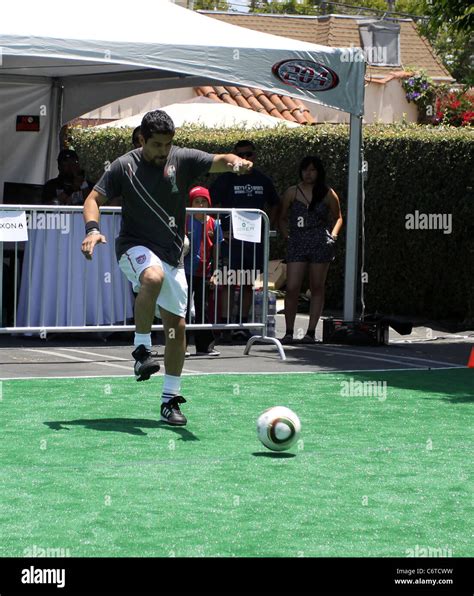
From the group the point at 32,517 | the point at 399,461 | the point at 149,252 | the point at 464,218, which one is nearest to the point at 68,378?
the point at 149,252

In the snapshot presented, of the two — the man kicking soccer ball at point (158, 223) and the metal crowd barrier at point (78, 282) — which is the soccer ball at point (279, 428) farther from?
the metal crowd barrier at point (78, 282)

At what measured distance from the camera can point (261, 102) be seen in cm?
3278

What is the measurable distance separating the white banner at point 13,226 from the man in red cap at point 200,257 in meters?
1.65

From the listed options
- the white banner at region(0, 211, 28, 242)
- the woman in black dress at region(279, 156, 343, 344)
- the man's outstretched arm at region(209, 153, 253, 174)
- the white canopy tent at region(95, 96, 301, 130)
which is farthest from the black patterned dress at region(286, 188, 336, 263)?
the white canopy tent at region(95, 96, 301, 130)

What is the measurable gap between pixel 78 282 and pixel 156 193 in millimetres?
4655

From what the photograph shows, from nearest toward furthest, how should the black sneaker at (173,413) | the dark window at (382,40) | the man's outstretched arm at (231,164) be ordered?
the man's outstretched arm at (231,164), the black sneaker at (173,413), the dark window at (382,40)

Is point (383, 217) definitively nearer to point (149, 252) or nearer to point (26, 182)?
point (26, 182)

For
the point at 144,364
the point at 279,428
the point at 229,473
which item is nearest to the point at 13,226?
the point at 144,364

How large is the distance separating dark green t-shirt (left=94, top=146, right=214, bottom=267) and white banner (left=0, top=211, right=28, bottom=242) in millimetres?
3479

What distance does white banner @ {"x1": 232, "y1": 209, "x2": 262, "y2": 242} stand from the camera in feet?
43.0

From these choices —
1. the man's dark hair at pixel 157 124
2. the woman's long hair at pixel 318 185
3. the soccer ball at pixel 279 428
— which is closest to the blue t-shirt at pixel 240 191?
the woman's long hair at pixel 318 185

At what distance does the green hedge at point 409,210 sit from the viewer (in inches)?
661

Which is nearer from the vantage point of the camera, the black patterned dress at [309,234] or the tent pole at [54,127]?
the black patterned dress at [309,234]

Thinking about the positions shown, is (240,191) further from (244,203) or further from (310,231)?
(310,231)
